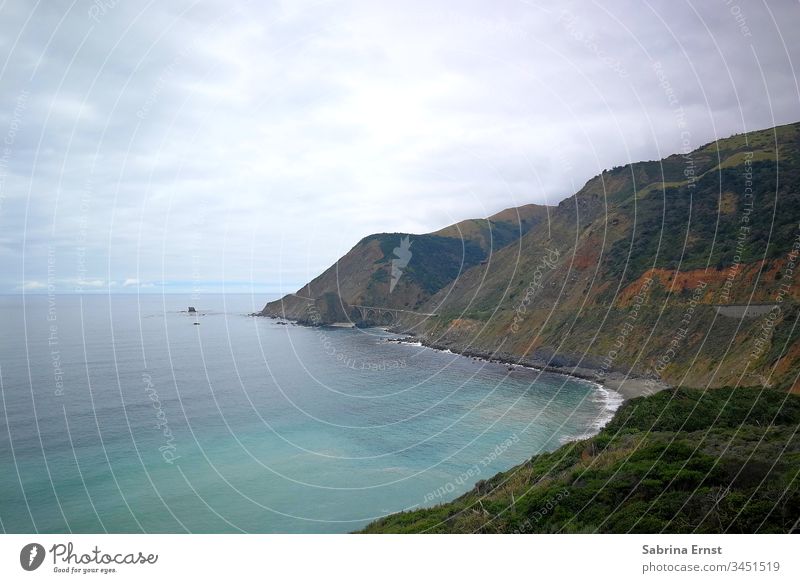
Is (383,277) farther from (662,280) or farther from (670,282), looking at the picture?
(670,282)

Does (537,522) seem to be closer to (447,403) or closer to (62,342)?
(447,403)

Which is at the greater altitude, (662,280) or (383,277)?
(383,277)

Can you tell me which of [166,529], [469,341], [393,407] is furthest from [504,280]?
[166,529]

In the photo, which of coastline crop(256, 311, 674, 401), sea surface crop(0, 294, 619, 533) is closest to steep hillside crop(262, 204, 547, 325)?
coastline crop(256, 311, 674, 401)
